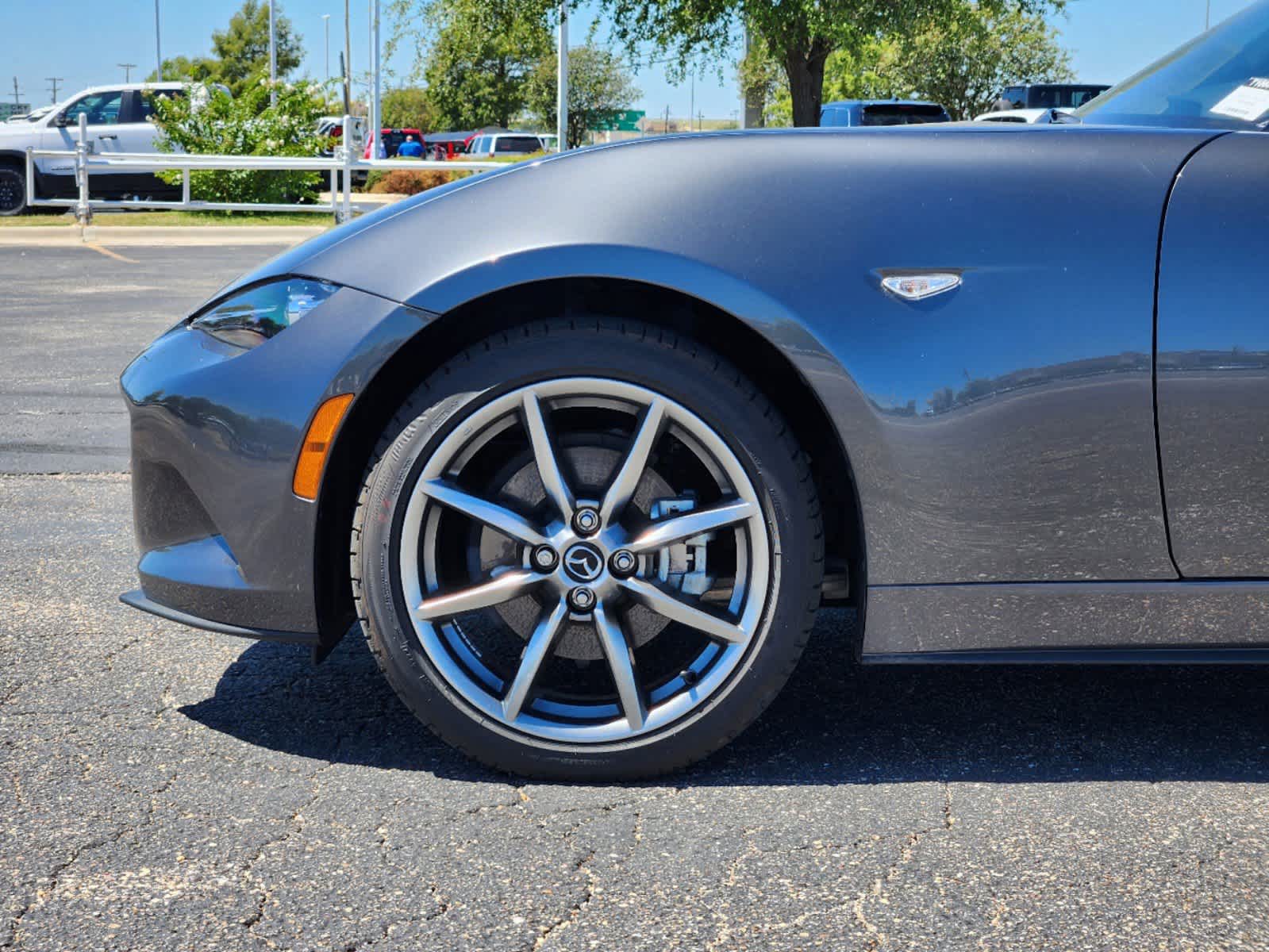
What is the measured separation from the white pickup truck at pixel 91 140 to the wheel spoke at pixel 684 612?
20.0m

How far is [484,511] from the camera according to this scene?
254 centimetres

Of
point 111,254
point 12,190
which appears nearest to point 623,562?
point 111,254

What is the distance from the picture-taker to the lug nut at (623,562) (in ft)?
8.35

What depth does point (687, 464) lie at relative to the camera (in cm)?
273

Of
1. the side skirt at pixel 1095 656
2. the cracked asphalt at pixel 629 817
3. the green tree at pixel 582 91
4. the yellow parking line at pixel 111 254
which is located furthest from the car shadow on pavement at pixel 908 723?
the green tree at pixel 582 91

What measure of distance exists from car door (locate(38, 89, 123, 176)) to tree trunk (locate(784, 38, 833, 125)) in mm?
11098

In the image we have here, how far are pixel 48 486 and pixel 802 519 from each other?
353 centimetres

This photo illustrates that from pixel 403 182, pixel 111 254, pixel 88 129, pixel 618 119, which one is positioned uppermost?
pixel 618 119

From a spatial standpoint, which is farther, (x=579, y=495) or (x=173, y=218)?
(x=173, y=218)

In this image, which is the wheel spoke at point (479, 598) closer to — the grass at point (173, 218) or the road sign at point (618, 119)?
the grass at point (173, 218)

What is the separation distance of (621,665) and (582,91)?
80.8 metres

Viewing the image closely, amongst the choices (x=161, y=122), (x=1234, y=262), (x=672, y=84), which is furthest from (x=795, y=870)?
(x=672, y=84)

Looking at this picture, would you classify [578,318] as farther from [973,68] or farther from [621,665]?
[973,68]

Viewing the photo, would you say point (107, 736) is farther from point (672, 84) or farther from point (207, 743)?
point (672, 84)
